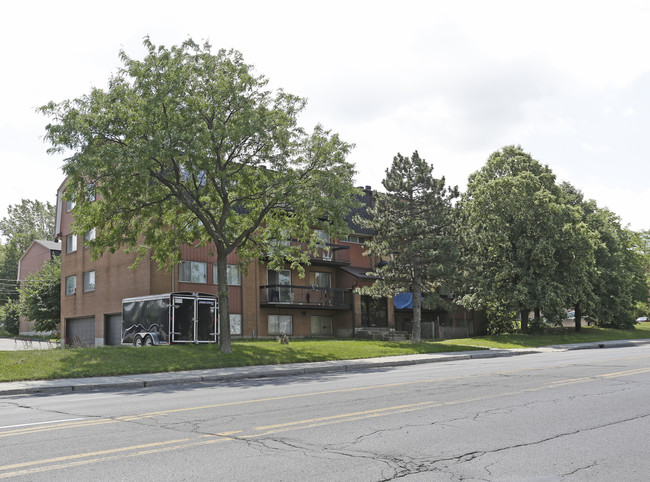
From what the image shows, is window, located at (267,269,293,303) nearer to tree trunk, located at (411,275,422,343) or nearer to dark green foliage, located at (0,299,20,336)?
tree trunk, located at (411,275,422,343)

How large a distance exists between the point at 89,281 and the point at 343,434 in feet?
121

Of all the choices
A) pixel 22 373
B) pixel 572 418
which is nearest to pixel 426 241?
pixel 22 373

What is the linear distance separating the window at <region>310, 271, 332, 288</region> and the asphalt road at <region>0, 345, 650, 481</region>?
1103 inches

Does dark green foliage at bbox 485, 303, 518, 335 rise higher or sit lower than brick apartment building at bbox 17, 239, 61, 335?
lower

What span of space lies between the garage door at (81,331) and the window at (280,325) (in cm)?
1211

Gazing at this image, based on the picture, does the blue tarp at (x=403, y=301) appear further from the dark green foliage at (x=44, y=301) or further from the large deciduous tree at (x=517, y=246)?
the dark green foliage at (x=44, y=301)

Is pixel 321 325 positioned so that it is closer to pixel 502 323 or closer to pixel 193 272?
pixel 193 272

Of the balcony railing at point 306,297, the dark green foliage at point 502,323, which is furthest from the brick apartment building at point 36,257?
the dark green foliage at point 502,323

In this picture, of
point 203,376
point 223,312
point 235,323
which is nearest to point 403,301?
point 235,323

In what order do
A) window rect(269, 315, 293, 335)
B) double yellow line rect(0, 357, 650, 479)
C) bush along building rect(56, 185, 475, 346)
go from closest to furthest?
double yellow line rect(0, 357, 650, 479), bush along building rect(56, 185, 475, 346), window rect(269, 315, 293, 335)

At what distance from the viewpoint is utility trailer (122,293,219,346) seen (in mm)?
28250

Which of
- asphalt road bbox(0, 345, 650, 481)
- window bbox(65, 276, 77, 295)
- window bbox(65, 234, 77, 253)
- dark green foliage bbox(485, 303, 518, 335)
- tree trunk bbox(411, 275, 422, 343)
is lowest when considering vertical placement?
dark green foliage bbox(485, 303, 518, 335)

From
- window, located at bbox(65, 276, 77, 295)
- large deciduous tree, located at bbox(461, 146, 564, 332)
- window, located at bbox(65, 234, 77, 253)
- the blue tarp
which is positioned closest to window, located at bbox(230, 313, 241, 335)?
the blue tarp

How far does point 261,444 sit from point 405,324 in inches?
1556
